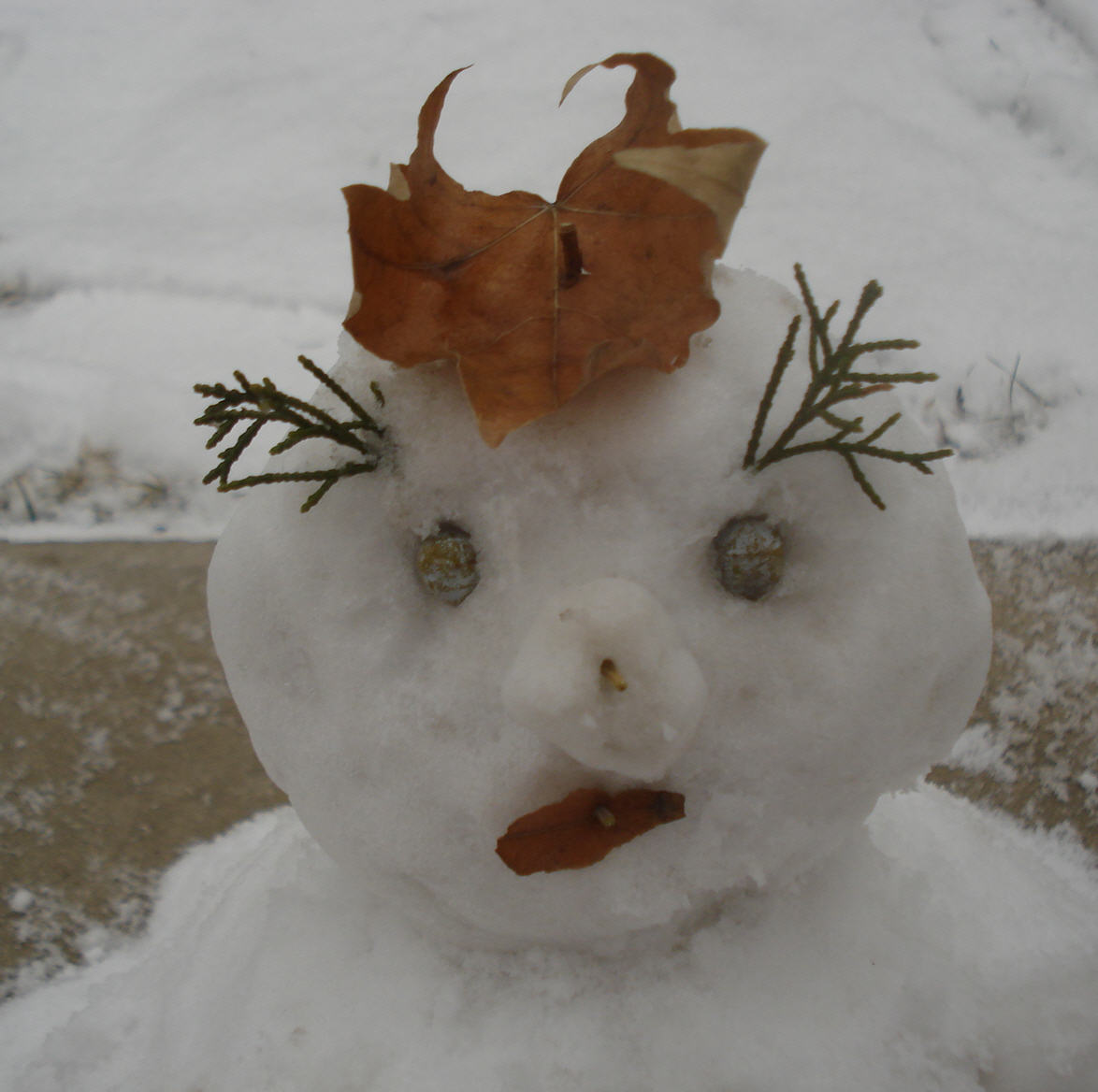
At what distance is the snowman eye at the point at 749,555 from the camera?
47 centimetres

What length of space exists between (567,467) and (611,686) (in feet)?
0.39

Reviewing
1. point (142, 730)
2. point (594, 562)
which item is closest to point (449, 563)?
point (594, 562)

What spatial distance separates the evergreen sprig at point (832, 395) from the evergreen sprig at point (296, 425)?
20 centimetres

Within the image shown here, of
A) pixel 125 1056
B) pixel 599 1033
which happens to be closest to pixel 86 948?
pixel 125 1056

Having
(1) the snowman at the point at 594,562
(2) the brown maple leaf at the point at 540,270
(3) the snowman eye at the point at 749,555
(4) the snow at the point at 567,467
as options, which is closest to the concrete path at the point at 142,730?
(4) the snow at the point at 567,467

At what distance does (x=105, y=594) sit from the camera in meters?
1.17

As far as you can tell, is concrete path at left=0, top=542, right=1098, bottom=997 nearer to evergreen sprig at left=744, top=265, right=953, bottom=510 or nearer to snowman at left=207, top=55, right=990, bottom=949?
snowman at left=207, top=55, right=990, bottom=949

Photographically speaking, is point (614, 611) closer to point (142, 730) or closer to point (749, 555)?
point (749, 555)

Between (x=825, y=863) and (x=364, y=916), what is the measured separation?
12.9 inches

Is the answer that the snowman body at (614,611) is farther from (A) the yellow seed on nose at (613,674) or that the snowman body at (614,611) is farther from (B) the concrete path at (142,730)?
(B) the concrete path at (142,730)

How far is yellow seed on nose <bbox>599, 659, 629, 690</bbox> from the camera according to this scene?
1.37ft

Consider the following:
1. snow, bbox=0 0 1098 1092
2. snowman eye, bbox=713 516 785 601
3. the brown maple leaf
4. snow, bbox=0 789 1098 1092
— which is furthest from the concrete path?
the brown maple leaf

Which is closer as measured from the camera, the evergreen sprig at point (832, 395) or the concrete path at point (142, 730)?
the evergreen sprig at point (832, 395)

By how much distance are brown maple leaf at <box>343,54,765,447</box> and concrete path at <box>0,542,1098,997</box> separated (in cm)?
67
